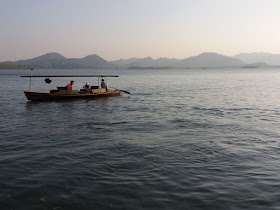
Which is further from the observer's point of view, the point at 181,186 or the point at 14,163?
the point at 14,163

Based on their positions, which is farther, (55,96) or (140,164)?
(55,96)

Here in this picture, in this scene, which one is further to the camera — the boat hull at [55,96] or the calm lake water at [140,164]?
the boat hull at [55,96]

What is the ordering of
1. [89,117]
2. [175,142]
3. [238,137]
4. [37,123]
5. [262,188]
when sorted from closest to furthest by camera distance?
[262,188]
[175,142]
[238,137]
[37,123]
[89,117]

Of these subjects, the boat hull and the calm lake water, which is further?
the boat hull

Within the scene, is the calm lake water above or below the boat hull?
below

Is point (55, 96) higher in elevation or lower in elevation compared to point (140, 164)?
higher

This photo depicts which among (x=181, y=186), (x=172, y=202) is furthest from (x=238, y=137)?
A: (x=172, y=202)

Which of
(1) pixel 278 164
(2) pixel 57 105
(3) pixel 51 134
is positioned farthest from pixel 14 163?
(2) pixel 57 105

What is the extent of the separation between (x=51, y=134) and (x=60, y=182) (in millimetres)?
8336

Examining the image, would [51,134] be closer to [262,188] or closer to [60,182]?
[60,182]

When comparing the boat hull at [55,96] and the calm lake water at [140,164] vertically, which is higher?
the boat hull at [55,96]

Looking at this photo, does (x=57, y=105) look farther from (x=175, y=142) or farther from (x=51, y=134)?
(x=175, y=142)

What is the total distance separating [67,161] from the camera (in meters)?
12.4

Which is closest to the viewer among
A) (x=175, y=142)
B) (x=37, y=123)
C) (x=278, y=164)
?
(x=278, y=164)
